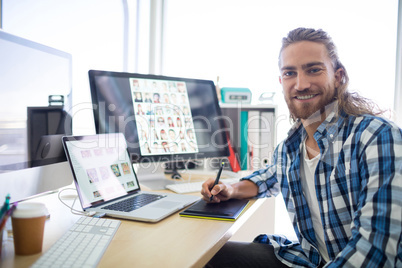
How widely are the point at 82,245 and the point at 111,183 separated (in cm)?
44

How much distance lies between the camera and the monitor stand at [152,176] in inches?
55.3

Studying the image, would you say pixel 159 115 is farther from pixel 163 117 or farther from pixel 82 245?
pixel 82 245

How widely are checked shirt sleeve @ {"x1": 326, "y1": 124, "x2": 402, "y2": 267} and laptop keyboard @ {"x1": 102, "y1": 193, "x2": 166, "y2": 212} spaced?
1.95 ft

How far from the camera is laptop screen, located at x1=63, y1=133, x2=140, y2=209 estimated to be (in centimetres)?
100

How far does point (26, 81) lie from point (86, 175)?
0.34m

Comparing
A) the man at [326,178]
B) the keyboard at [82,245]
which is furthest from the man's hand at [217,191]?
the keyboard at [82,245]

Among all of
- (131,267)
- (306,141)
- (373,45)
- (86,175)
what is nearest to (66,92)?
(86,175)

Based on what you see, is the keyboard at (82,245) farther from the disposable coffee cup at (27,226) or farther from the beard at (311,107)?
the beard at (311,107)

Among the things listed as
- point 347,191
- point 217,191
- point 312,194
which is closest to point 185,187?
point 217,191

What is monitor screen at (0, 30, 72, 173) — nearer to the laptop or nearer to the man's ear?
the laptop

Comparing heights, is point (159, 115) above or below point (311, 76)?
below

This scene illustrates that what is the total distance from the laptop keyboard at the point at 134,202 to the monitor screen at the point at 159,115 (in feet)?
0.82

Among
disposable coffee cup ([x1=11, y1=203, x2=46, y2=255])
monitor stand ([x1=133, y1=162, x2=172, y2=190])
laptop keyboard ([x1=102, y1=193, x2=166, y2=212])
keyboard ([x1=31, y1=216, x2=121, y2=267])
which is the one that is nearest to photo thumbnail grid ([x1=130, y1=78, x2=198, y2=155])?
monitor stand ([x1=133, y1=162, x2=172, y2=190])

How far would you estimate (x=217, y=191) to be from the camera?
1.12 metres
